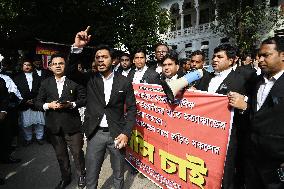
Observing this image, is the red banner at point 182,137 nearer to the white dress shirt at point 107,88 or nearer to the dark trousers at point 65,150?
the white dress shirt at point 107,88

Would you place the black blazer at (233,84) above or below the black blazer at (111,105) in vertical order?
above

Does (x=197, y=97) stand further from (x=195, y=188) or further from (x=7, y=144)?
(x=7, y=144)

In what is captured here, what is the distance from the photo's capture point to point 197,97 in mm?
3916

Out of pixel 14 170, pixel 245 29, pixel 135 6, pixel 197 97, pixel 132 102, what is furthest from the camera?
pixel 245 29

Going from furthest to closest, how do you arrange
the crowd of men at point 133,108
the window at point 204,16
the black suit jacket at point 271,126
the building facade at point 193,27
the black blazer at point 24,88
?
1. the window at point 204,16
2. the building facade at point 193,27
3. the black blazer at point 24,88
4. the crowd of men at point 133,108
5. the black suit jacket at point 271,126

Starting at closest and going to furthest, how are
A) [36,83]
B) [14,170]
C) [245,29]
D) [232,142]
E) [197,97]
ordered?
[232,142] < [197,97] < [14,170] < [36,83] < [245,29]

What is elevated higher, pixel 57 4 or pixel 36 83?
pixel 57 4

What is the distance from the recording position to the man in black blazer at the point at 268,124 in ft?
9.58

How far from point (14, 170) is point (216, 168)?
13.2ft

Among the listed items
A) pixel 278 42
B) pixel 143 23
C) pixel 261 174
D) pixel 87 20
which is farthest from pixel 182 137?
pixel 87 20

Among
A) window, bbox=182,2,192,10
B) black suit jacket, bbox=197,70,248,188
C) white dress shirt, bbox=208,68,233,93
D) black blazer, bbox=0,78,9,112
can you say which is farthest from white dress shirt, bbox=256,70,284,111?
window, bbox=182,2,192,10

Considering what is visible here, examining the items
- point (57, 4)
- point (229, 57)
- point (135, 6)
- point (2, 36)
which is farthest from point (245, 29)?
point (229, 57)

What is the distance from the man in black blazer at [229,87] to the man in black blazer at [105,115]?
114 cm

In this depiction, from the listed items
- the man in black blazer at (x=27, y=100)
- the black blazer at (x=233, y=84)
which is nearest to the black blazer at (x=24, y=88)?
the man in black blazer at (x=27, y=100)
